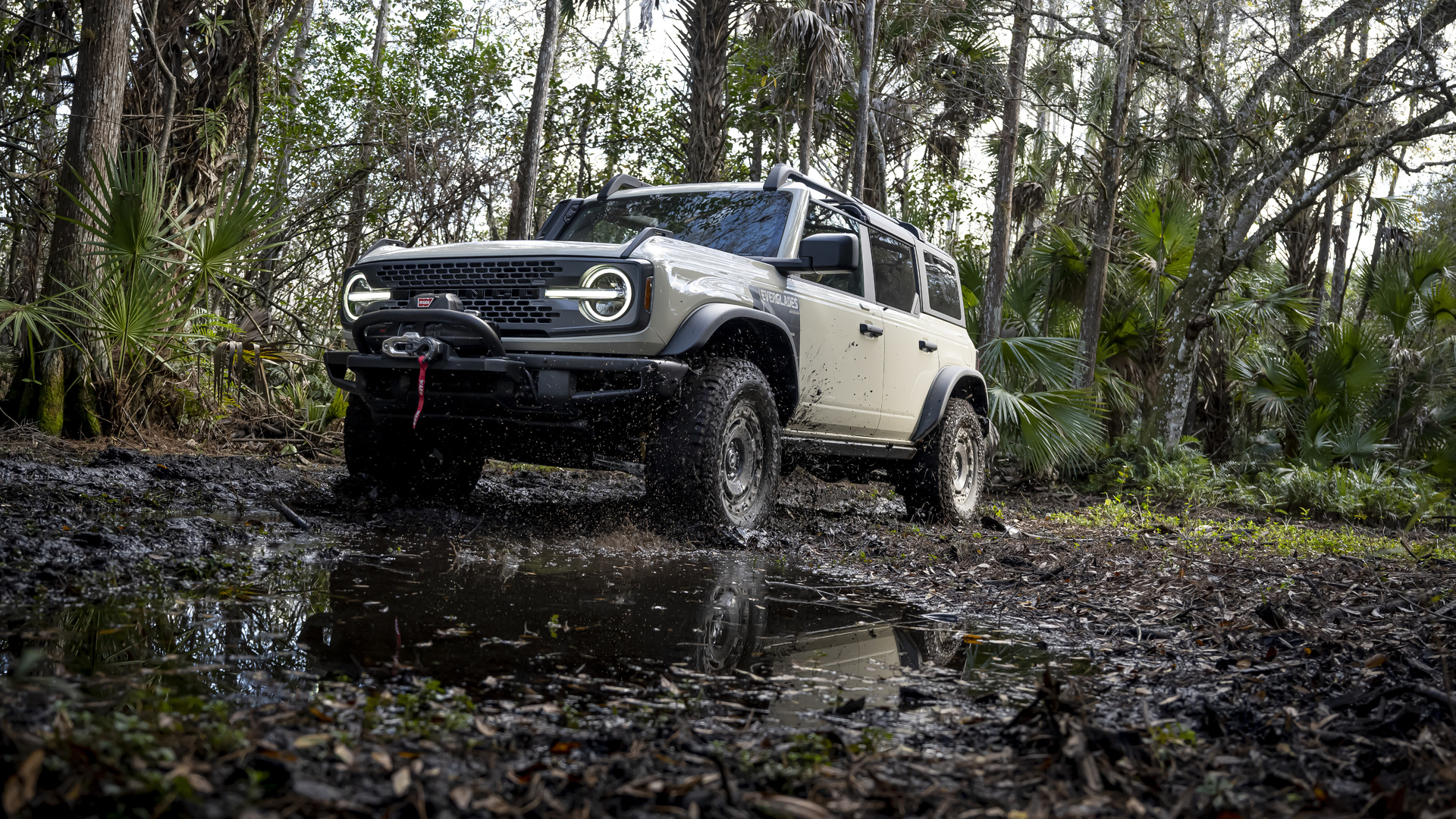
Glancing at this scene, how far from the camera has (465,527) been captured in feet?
15.7

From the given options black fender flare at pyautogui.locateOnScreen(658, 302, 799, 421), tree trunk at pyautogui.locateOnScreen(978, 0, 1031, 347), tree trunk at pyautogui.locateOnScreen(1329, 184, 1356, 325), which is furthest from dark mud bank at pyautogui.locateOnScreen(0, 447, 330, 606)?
tree trunk at pyautogui.locateOnScreen(1329, 184, 1356, 325)

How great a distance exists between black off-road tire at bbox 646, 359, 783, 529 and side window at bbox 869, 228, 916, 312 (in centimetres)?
169

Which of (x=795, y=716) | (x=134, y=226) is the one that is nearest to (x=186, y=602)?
(x=795, y=716)

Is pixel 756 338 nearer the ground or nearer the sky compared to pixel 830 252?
nearer the ground

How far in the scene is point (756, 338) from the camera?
17.0ft

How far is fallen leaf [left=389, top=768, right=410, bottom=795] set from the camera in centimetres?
157

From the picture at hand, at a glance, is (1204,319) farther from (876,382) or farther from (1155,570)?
(1155,570)

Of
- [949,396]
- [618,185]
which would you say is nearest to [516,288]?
[618,185]

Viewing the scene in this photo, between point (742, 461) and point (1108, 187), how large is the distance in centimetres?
1165

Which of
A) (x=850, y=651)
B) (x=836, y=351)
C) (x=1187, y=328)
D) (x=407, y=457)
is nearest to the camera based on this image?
(x=850, y=651)

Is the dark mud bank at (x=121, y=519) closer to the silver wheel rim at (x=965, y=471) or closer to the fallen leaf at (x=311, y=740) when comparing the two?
the fallen leaf at (x=311, y=740)

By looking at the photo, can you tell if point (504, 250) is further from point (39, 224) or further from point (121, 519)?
point (39, 224)

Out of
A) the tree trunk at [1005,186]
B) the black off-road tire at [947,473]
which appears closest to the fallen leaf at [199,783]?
the black off-road tire at [947,473]

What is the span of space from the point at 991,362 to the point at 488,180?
7328 millimetres
